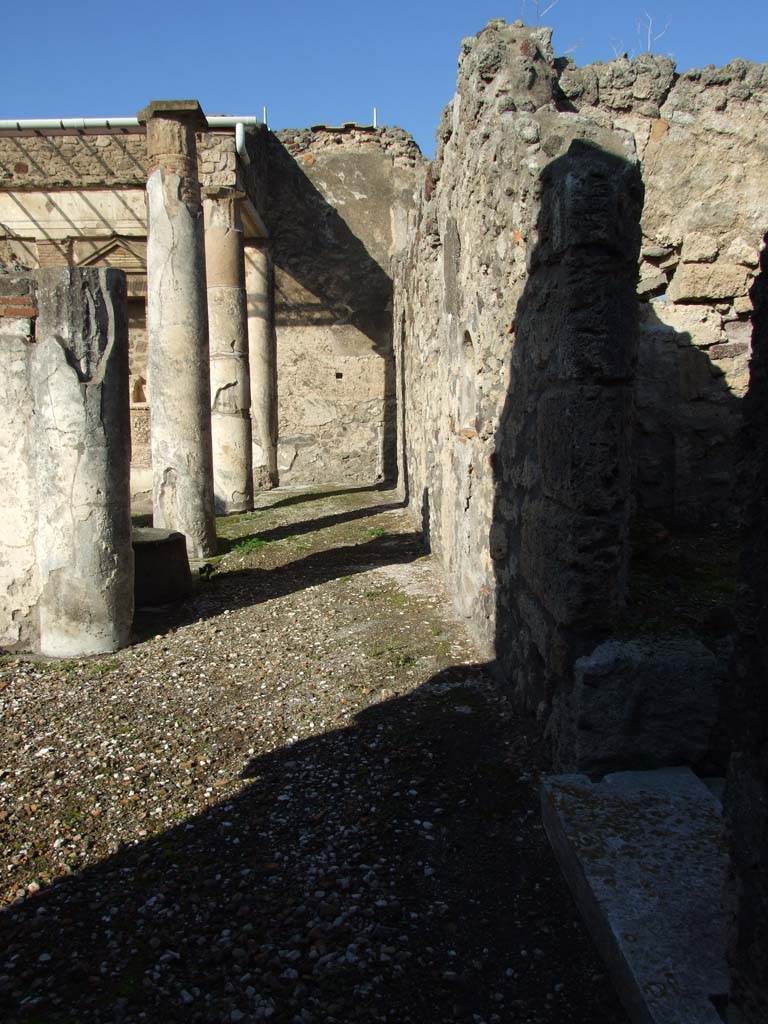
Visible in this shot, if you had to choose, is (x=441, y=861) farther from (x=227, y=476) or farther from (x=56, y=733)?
(x=227, y=476)

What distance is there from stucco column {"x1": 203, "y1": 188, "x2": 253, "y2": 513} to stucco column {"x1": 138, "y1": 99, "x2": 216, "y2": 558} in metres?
2.16

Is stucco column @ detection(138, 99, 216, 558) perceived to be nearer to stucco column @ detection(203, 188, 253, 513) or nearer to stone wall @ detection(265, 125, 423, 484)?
stucco column @ detection(203, 188, 253, 513)

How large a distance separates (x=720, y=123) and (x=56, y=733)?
4660mm

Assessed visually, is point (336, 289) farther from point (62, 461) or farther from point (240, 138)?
point (62, 461)

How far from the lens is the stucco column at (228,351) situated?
9.14 metres

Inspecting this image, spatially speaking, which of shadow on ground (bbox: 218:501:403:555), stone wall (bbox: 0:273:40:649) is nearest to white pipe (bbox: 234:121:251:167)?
shadow on ground (bbox: 218:501:403:555)

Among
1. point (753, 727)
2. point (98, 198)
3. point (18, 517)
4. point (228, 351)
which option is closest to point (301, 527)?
point (228, 351)

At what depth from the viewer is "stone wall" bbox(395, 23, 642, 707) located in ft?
8.31

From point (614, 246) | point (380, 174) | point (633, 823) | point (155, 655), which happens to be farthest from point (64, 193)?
point (633, 823)

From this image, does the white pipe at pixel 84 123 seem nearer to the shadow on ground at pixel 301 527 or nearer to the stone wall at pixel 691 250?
the shadow on ground at pixel 301 527

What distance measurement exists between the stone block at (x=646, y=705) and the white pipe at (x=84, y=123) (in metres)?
8.75

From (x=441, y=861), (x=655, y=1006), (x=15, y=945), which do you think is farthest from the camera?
(x=441, y=861)

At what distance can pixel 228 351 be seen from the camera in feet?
30.5

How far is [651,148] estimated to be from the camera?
4.53 metres
